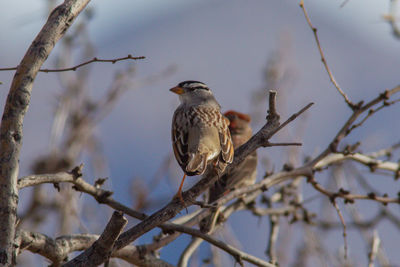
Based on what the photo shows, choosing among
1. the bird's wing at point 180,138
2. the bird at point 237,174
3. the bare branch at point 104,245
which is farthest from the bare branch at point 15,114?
the bird at point 237,174

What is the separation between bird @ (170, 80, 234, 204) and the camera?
4.07m

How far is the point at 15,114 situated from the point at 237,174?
4.24m

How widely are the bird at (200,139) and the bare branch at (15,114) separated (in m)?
1.17

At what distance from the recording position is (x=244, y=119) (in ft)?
25.7

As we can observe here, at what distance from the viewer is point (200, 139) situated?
4.44 meters

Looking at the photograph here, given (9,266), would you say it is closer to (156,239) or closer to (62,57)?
(156,239)

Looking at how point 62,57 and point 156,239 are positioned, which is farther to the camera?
point 62,57

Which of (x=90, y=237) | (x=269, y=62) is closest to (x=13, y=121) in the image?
(x=90, y=237)

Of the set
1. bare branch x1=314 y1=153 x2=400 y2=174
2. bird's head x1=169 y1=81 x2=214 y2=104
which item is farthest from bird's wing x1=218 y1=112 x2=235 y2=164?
bare branch x1=314 y1=153 x2=400 y2=174

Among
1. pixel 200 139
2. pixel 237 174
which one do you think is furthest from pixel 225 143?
pixel 237 174

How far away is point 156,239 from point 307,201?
165 centimetres

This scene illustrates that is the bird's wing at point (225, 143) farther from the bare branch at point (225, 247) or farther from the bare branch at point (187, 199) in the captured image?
the bare branch at point (225, 247)

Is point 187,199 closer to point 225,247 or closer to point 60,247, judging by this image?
point 225,247

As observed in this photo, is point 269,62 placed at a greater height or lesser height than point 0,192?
greater
